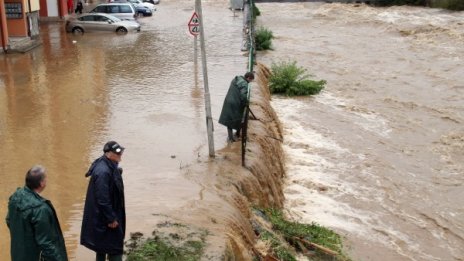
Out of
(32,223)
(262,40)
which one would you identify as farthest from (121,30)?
(32,223)

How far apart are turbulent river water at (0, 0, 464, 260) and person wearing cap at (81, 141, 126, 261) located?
1.45 m

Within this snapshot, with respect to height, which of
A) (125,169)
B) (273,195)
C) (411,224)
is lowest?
(411,224)

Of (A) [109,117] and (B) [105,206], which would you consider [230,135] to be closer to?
(A) [109,117]

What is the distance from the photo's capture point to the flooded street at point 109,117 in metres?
9.72

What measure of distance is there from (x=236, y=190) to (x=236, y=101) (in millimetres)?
2238

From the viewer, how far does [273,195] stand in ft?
38.2

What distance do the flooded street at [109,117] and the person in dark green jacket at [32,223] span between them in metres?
→ 2.15

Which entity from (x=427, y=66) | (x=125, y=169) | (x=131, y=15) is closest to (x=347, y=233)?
(x=125, y=169)

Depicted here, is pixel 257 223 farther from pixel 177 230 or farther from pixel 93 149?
pixel 93 149

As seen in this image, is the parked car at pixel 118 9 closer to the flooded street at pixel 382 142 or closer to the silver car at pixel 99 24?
the silver car at pixel 99 24

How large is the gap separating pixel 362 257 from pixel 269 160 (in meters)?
3.36

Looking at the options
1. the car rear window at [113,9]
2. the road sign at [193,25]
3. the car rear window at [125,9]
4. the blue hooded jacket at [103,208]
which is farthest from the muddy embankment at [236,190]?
the car rear window at [113,9]

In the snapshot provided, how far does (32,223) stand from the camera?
17.0 feet

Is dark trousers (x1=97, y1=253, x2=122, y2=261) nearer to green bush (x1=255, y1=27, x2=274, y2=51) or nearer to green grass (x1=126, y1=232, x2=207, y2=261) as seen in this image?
green grass (x1=126, y1=232, x2=207, y2=261)
